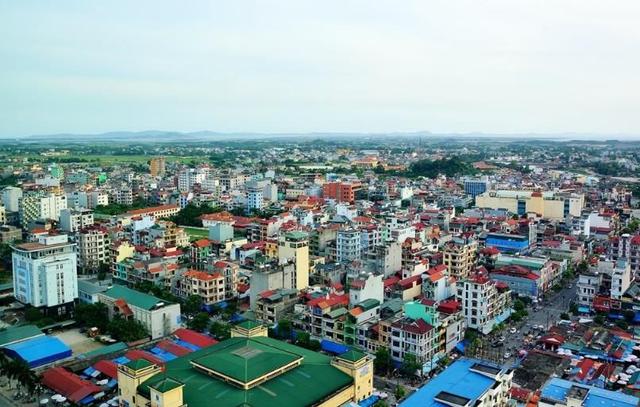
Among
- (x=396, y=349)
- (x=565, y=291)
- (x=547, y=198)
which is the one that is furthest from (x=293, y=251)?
(x=547, y=198)

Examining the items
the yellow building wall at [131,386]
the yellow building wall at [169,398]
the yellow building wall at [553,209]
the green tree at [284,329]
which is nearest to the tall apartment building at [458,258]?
the green tree at [284,329]

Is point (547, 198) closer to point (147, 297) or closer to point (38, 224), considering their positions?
point (147, 297)

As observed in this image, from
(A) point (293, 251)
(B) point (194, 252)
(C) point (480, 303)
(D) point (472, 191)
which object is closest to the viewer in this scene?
(C) point (480, 303)

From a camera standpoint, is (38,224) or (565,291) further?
(38,224)

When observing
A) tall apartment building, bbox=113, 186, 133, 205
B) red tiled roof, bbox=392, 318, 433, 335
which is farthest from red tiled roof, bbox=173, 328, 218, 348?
tall apartment building, bbox=113, 186, 133, 205

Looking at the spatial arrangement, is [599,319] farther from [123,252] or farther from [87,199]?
[87,199]

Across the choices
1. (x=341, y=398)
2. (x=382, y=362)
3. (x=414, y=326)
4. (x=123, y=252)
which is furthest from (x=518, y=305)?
(x=123, y=252)

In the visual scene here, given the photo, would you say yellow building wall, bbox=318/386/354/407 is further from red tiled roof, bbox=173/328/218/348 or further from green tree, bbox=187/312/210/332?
green tree, bbox=187/312/210/332
